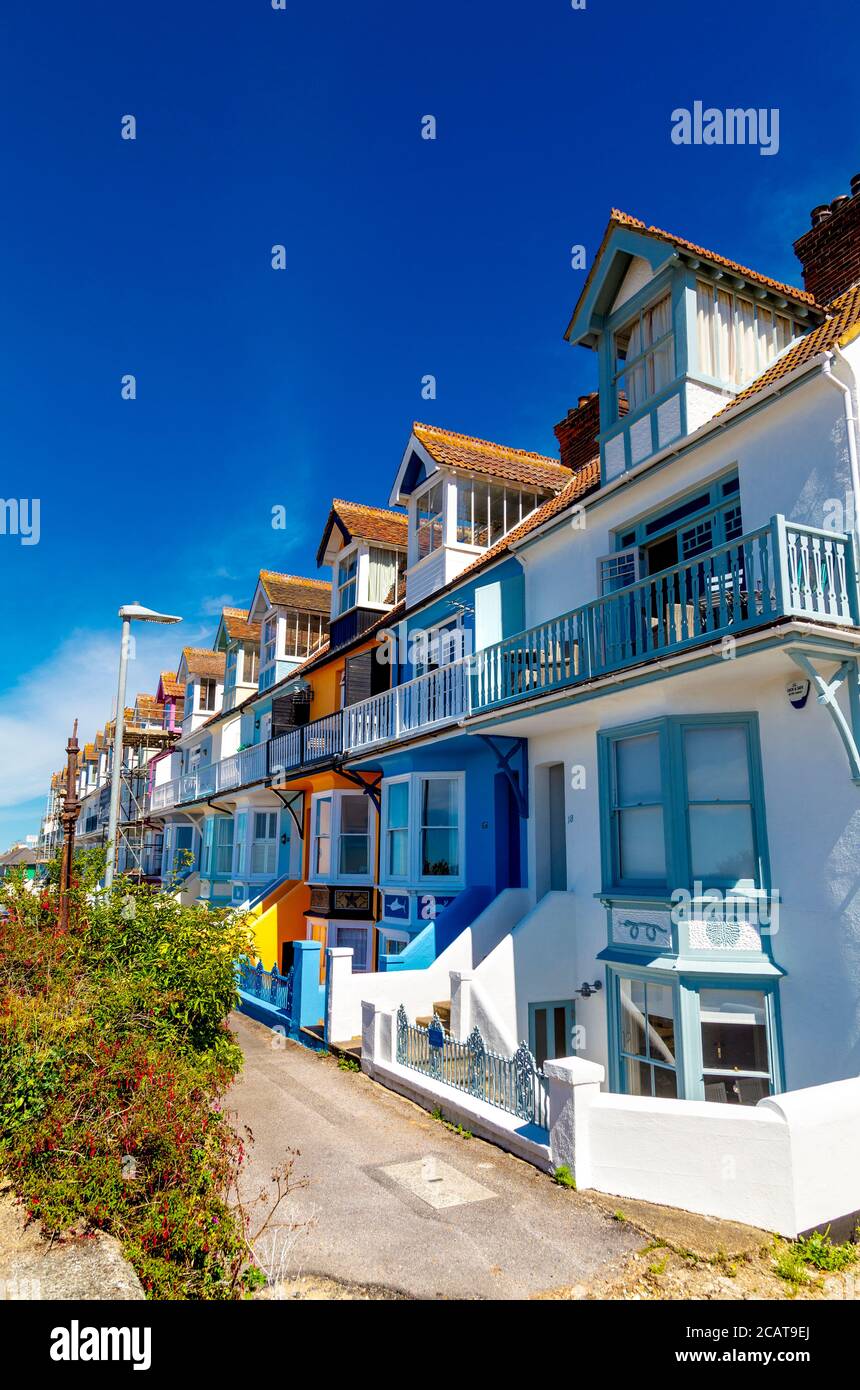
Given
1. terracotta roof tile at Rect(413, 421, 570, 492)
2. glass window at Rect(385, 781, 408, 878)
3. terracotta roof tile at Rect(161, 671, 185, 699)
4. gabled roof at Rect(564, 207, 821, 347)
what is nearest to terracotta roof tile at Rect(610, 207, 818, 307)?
gabled roof at Rect(564, 207, 821, 347)

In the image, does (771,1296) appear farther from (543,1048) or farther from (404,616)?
(404,616)

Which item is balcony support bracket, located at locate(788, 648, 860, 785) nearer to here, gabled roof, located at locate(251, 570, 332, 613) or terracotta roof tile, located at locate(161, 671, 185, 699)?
gabled roof, located at locate(251, 570, 332, 613)

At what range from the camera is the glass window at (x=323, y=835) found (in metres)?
21.2

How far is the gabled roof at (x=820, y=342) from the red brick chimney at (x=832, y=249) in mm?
686

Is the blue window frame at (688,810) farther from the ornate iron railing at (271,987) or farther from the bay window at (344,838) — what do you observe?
the bay window at (344,838)

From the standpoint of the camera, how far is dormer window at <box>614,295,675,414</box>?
11.8 meters

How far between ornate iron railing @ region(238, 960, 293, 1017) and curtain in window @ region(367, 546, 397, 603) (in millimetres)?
9729

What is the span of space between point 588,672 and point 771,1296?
21.9ft

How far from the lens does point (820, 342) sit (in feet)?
31.9

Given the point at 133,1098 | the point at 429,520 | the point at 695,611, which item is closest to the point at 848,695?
the point at 695,611

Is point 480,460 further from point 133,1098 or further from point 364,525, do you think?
point 133,1098

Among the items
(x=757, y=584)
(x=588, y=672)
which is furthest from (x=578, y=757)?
(x=757, y=584)

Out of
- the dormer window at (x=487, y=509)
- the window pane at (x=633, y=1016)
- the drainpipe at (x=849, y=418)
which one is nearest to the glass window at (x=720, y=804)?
the window pane at (x=633, y=1016)

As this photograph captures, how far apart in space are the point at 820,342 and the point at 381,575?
46.1 ft
